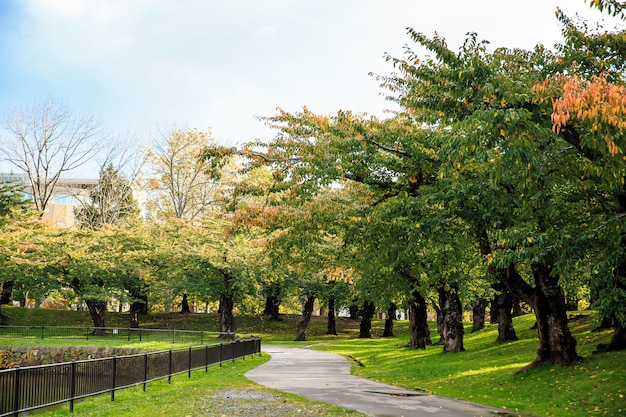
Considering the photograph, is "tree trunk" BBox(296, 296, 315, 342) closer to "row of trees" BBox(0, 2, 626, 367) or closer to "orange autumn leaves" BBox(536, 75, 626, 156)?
"row of trees" BBox(0, 2, 626, 367)

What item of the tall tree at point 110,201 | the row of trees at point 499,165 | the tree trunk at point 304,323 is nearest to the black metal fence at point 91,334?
the tree trunk at point 304,323

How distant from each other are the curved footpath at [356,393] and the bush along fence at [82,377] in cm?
274

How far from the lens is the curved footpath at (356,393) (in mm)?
12766

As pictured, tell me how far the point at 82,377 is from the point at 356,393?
22.1ft

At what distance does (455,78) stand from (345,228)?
25.2ft

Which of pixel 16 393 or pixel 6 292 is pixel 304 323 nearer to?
pixel 6 292

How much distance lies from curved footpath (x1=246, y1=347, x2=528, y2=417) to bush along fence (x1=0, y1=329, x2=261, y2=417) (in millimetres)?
2743

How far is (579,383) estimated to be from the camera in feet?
49.3

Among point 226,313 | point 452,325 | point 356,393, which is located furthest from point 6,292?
point 356,393

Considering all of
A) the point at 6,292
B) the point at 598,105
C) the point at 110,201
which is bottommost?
the point at 6,292

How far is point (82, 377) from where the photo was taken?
1373 cm

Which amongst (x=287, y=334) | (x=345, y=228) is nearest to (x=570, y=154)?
(x=345, y=228)

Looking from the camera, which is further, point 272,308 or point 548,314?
point 272,308

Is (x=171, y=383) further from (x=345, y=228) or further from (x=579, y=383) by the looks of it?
(x=579, y=383)
